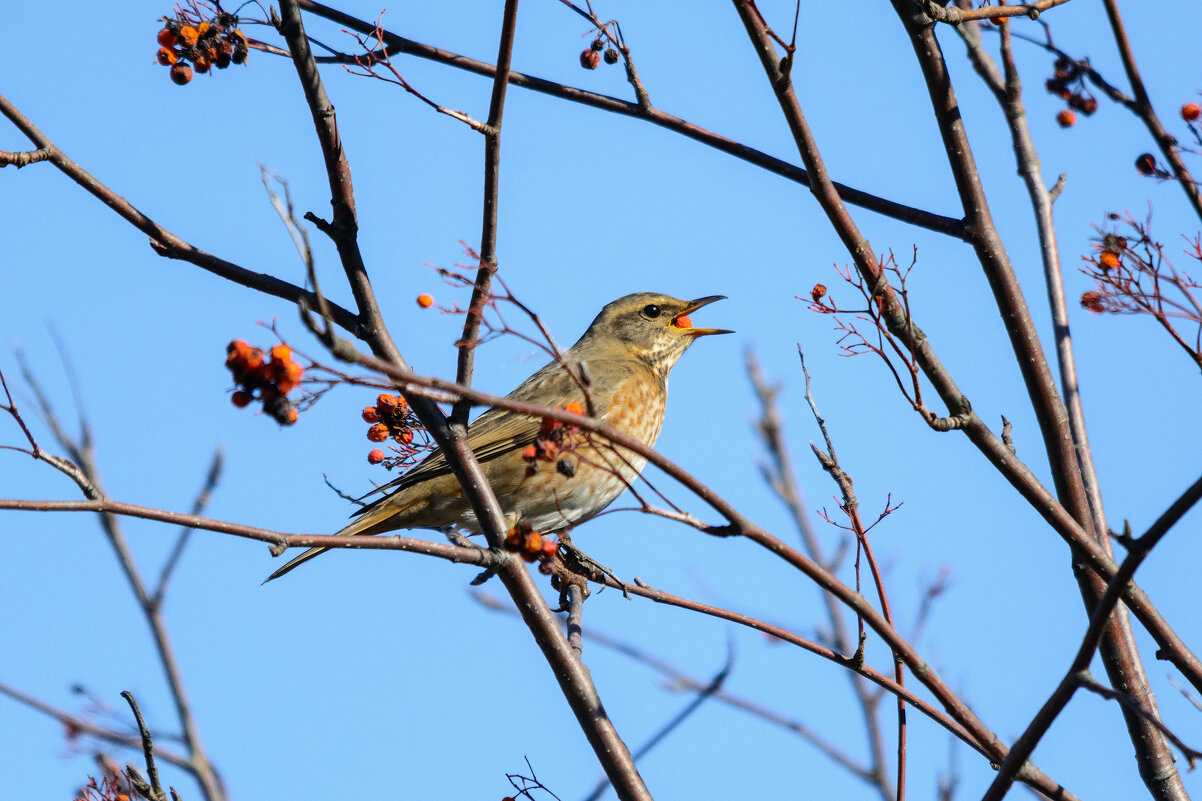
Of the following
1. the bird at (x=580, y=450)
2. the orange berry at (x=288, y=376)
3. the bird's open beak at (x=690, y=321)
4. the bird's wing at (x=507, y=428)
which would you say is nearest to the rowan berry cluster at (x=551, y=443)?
the orange berry at (x=288, y=376)

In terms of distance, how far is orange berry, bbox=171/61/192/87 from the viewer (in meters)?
4.02

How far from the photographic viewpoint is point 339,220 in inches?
141

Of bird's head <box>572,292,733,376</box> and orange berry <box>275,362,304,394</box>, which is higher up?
bird's head <box>572,292,733,376</box>

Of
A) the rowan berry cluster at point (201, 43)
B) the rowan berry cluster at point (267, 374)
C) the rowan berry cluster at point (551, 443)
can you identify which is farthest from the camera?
the rowan berry cluster at point (201, 43)

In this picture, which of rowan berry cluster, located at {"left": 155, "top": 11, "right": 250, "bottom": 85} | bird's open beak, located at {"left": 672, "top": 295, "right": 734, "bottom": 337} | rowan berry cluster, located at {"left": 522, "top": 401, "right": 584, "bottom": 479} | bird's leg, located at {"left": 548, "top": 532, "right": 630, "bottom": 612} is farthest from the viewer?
bird's open beak, located at {"left": 672, "top": 295, "right": 734, "bottom": 337}

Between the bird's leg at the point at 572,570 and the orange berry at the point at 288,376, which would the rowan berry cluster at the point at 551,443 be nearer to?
the orange berry at the point at 288,376

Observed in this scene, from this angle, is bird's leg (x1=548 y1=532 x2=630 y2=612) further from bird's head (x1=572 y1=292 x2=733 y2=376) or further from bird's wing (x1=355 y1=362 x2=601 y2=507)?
bird's head (x1=572 y1=292 x2=733 y2=376)

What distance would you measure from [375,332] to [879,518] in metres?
1.60

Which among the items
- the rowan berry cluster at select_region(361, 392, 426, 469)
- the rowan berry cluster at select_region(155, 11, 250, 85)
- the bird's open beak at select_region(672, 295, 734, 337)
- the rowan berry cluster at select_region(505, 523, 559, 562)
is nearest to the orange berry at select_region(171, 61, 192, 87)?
the rowan berry cluster at select_region(155, 11, 250, 85)

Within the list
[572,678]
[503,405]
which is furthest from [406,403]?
[503,405]

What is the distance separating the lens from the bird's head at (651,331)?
308 inches

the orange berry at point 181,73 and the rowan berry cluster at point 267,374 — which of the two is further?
the orange berry at point 181,73

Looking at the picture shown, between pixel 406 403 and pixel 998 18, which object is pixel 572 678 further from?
pixel 998 18

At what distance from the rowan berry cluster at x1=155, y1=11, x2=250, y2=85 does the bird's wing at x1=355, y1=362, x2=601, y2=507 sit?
7.87ft
